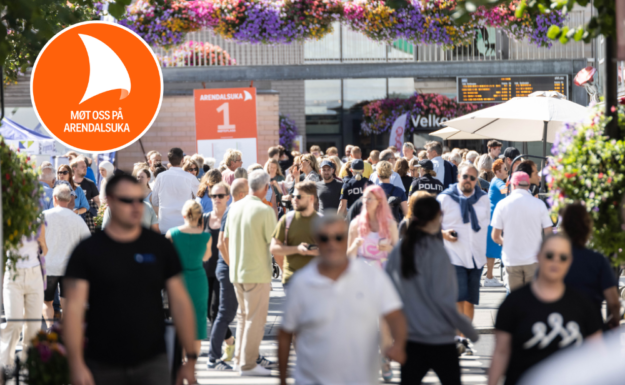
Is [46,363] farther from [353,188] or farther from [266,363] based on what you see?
[353,188]

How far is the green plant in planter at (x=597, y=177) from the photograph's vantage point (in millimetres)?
5391

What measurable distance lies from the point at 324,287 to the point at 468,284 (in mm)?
4020

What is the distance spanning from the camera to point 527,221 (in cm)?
723

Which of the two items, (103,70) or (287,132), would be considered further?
(287,132)

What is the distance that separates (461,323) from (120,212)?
2.12 m

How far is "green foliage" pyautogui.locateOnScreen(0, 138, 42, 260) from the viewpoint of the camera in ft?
17.0

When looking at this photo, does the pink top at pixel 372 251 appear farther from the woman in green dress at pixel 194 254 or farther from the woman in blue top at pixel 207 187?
the woman in blue top at pixel 207 187

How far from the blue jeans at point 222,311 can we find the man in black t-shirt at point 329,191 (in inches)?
133

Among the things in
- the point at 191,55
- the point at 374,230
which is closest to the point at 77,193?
the point at 374,230

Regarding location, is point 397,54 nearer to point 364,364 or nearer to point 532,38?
point 532,38

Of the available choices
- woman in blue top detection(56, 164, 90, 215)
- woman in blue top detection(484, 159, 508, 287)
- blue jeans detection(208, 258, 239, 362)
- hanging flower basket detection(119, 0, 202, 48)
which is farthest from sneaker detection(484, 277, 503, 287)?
hanging flower basket detection(119, 0, 202, 48)

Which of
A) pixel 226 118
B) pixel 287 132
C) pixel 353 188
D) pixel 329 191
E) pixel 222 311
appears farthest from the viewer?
pixel 287 132

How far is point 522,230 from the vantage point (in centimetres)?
725

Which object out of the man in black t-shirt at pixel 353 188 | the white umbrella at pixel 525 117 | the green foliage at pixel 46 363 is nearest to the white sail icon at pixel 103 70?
the green foliage at pixel 46 363
